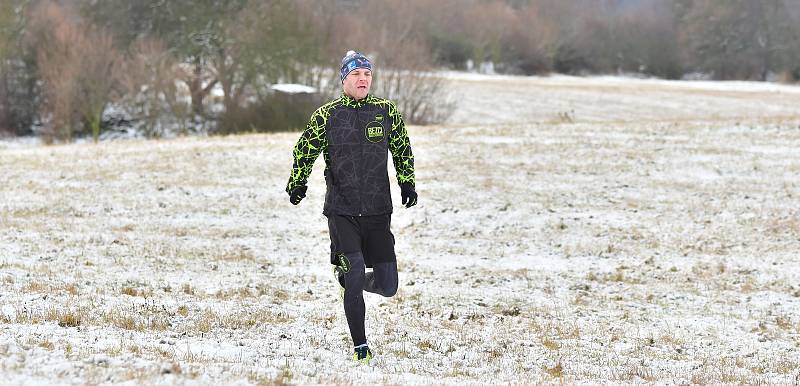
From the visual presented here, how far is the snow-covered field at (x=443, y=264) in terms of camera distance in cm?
725

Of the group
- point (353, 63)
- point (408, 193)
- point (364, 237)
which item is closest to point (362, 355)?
point (364, 237)

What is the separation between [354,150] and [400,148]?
0.48m

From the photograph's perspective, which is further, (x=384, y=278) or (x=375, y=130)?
(x=384, y=278)

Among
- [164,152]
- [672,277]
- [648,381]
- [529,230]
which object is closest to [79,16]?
[164,152]

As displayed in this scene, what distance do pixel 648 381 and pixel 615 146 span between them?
64.8ft

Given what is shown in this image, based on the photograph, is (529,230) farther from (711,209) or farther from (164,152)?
(164,152)

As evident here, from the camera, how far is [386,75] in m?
50.8

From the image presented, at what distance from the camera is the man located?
7043 millimetres

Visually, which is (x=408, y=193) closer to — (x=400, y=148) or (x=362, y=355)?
(x=400, y=148)

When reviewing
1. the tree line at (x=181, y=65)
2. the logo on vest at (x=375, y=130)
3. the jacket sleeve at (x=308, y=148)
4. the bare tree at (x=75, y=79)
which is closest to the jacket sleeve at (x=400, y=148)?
the logo on vest at (x=375, y=130)

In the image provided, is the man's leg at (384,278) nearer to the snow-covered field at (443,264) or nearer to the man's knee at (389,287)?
the man's knee at (389,287)

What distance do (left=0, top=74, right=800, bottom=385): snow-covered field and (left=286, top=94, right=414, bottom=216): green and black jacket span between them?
1.27m

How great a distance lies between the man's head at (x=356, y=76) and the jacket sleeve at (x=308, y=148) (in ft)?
1.11

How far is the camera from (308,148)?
7168 millimetres
